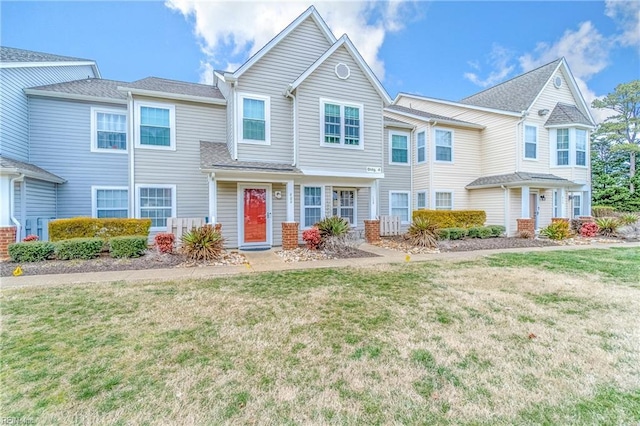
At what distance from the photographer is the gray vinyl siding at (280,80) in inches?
441

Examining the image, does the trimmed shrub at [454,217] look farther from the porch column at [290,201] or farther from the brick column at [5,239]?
the brick column at [5,239]

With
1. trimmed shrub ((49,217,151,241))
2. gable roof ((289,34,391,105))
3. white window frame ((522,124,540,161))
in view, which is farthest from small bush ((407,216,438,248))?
trimmed shrub ((49,217,151,241))

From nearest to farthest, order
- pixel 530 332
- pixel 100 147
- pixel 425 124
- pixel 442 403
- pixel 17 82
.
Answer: pixel 442 403, pixel 530 332, pixel 17 82, pixel 100 147, pixel 425 124

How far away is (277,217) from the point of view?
12.1 metres

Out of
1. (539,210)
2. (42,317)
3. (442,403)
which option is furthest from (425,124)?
(42,317)

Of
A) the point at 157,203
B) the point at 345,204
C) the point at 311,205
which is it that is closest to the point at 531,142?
the point at 345,204

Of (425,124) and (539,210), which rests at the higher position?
(425,124)

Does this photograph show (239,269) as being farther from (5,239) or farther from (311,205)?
(5,239)

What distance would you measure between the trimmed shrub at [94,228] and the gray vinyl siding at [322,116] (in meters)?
6.31

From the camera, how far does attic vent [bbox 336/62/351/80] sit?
1181cm

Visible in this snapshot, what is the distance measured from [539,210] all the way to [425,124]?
27.4 feet

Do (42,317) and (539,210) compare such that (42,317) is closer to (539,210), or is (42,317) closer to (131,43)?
(131,43)

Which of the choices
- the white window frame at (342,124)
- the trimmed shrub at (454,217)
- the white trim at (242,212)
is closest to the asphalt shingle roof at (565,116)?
the trimmed shrub at (454,217)

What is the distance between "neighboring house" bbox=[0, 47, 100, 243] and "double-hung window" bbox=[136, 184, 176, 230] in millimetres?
3083
